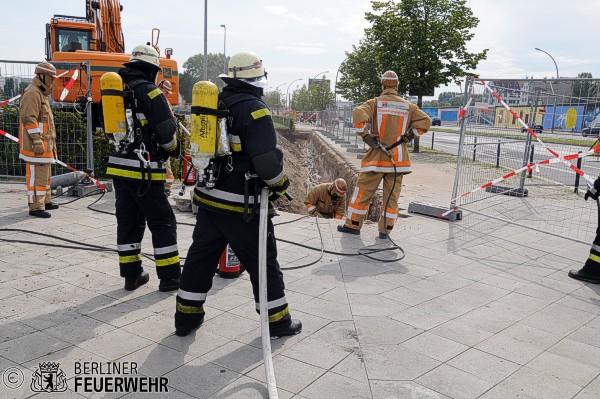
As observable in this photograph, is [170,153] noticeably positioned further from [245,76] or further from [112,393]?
[112,393]

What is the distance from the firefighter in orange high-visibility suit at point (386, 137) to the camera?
6582 millimetres

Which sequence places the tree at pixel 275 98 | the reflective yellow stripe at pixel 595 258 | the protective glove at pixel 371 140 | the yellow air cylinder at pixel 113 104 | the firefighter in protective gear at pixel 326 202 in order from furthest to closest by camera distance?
1. the tree at pixel 275 98
2. the firefighter in protective gear at pixel 326 202
3. the protective glove at pixel 371 140
4. the reflective yellow stripe at pixel 595 258
5. the yellow air cylinder at pixel 113 104

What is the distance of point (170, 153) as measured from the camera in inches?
179

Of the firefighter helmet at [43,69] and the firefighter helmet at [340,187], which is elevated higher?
the firefighter helmet at [43,69]

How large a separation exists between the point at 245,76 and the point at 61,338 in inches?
90.0

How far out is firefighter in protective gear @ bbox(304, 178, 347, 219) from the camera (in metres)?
9.90

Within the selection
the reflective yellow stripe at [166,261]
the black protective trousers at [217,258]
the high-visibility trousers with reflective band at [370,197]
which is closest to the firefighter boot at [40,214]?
the reflective yellow stripe at [166,261]

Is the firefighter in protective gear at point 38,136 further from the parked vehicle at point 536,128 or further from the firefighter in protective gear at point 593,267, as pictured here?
the parked vehicle at point 536,128

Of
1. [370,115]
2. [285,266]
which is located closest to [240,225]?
[285,266]

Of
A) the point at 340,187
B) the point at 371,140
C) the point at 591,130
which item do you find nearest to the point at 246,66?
the point at 371,140

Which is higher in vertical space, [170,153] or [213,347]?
[170,153]

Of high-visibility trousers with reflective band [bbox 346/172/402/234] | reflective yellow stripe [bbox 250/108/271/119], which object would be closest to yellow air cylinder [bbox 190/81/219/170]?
reflective yellow stripe [bbox 250/108/271/119]

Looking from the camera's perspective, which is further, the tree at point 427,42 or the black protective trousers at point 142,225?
the tree at point 427,42

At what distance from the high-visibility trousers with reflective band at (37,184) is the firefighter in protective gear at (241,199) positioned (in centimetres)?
464
